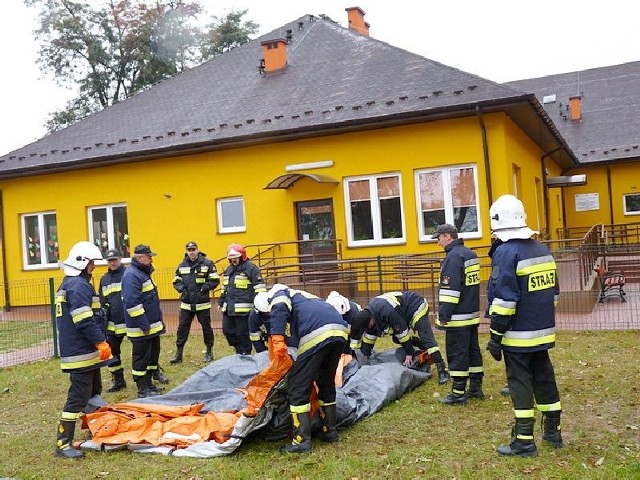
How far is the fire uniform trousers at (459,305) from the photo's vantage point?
25.3 ft

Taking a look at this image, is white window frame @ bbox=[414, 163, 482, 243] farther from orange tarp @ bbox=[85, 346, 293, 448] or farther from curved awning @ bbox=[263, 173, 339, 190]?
orange tarp @ bbox=[85, 346, 293, 448]

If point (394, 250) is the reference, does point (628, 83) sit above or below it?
above

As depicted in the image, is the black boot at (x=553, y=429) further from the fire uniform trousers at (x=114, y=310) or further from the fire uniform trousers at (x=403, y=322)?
the fire uniform trousers at (x=114, y=310)

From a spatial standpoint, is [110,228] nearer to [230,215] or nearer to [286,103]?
[230,215]

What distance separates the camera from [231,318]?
1084 centimetres

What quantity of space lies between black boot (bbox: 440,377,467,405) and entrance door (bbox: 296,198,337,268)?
29.1 feet

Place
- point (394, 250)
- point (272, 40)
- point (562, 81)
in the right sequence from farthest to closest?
point (562, 81) < point (272, 40) < point (394, 250)

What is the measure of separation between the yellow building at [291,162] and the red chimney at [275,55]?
5 cm

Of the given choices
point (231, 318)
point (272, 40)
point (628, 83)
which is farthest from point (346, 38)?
point (628, 83)

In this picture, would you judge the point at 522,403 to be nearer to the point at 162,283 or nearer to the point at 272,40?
the point at 162,283

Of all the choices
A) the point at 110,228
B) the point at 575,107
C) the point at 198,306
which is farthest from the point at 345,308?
the point at 575,107

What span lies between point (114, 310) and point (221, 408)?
3.04 m

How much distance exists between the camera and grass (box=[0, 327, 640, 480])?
567 cm

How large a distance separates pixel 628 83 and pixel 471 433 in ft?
98.9
